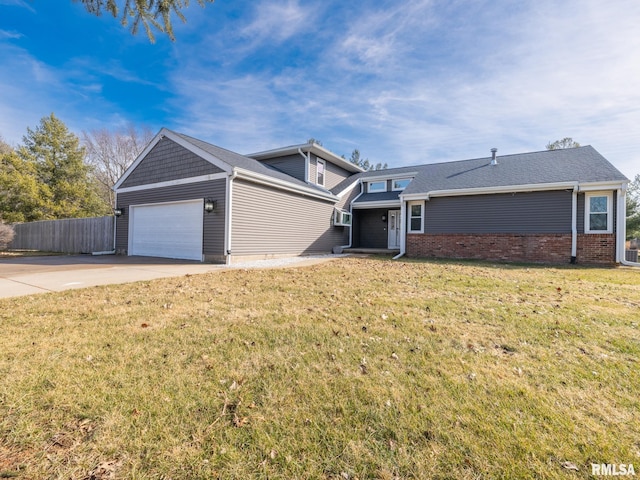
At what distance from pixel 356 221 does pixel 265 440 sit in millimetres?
16585

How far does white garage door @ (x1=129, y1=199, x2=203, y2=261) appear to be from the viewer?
→ 1080 centimetres

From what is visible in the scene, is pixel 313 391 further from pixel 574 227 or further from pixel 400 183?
pixel 400 183

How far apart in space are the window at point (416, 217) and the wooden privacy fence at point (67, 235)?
49.1 ft

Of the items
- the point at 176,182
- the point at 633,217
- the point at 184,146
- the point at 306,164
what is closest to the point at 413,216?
the point at 306,164

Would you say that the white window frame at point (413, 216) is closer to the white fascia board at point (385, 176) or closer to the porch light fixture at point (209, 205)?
the white fascia board at point (385, 176)

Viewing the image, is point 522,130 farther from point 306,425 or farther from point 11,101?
point 11,101

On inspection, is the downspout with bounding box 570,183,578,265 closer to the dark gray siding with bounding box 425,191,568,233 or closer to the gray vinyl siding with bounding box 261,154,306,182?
the dark gray siding with bounding box 425,191,568,233

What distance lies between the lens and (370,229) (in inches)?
695

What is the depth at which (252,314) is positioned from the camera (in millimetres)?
3838

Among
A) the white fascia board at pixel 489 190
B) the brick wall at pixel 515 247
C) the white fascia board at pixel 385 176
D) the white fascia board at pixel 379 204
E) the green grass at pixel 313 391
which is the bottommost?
the green grass at pixel 313 391

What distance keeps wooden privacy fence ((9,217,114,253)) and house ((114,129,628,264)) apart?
4.88ft

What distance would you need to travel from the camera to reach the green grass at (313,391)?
4.88 ft

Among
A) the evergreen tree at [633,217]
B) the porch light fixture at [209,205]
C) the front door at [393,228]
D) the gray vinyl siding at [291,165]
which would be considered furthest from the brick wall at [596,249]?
the evergreen tree at [633,217]

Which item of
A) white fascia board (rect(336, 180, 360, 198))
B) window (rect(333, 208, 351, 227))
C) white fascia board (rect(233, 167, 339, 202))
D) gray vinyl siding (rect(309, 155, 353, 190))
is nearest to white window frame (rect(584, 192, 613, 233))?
window (rect(333, 208, 351, 227))
